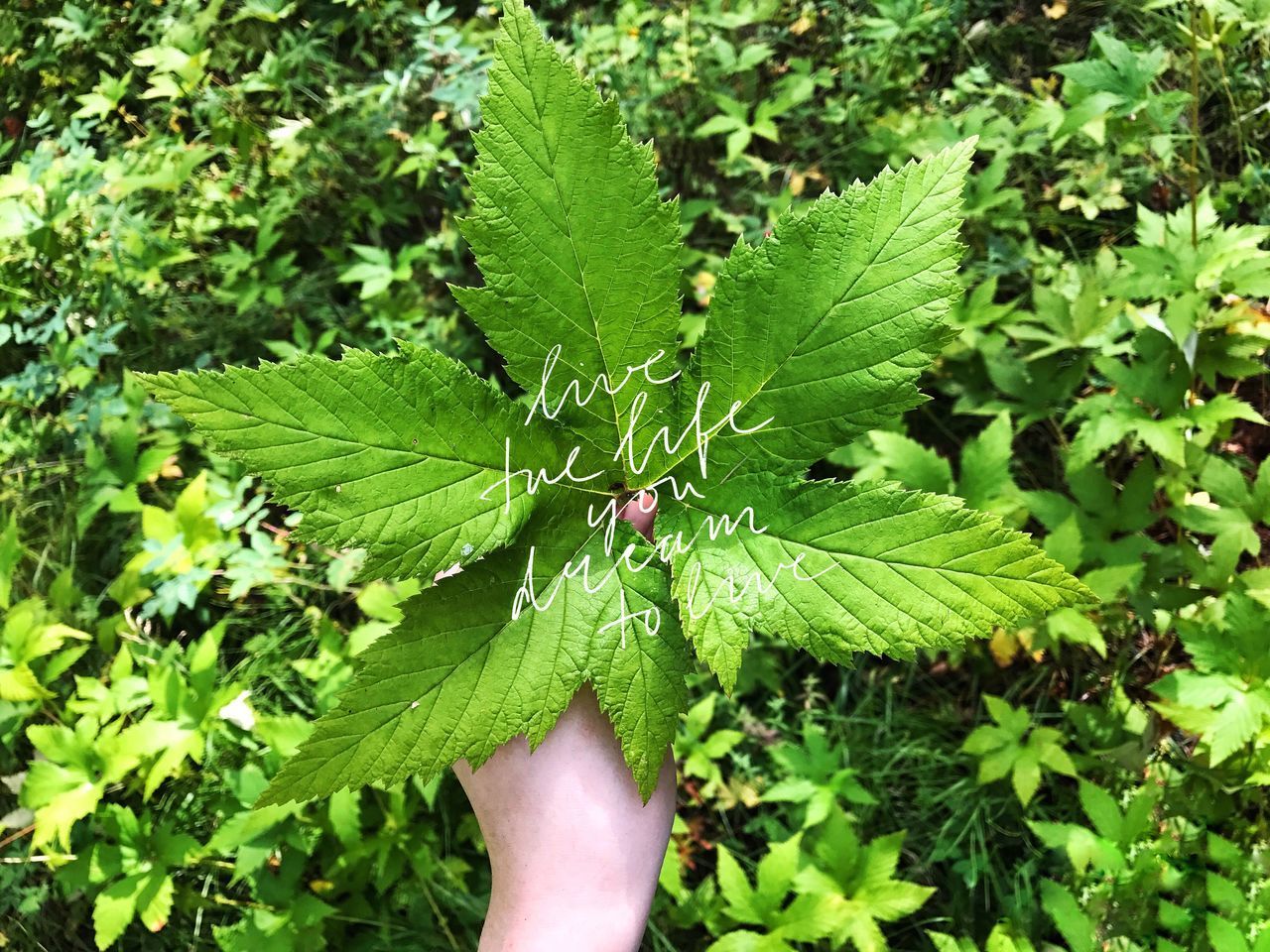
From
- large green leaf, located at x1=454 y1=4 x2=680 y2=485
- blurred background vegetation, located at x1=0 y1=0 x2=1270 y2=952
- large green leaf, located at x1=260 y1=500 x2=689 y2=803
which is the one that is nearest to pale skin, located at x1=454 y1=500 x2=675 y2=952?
large green leaf, located at x1=260 y1=500 x2=689 y2=803

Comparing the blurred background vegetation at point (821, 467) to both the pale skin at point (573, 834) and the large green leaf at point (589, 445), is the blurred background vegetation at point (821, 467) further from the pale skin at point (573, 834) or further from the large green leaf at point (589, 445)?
the large green leaf at point (589, 445)

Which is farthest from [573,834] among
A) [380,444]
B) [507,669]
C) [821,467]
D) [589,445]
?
[821,467]

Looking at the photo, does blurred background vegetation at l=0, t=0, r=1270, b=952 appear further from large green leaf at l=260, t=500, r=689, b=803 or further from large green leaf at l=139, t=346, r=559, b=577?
large green leaf at l=139, t=346, r=559, b=577

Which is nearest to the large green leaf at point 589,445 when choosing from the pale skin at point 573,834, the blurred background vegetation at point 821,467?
the pale skin at point 573,834

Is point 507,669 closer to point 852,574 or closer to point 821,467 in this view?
point 852,574

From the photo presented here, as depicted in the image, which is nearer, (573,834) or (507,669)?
(507,669)

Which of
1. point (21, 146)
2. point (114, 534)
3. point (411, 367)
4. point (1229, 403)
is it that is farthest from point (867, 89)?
point (21, 146)

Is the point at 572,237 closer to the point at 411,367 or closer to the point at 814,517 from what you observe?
the point at 411,367
